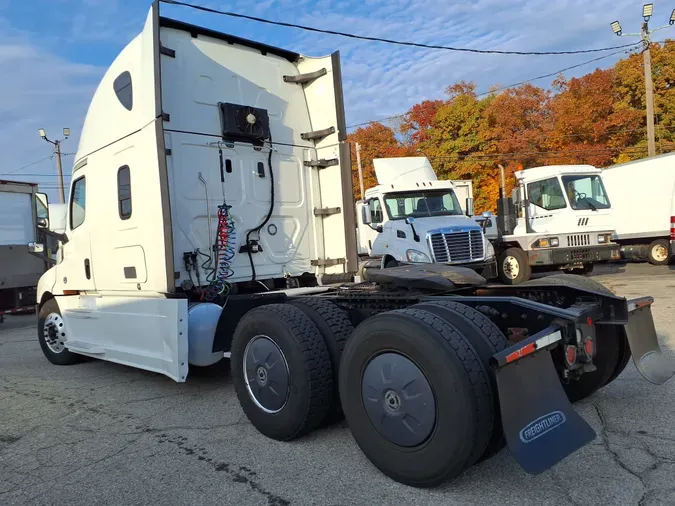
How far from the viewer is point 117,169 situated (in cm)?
559

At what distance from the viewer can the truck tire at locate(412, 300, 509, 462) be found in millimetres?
2793

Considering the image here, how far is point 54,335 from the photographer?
716cm

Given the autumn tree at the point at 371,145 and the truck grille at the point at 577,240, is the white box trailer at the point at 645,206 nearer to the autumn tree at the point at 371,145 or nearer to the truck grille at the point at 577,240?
the truck grille at the point at 577,240

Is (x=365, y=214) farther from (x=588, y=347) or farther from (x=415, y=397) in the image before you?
(x=415, y=397)

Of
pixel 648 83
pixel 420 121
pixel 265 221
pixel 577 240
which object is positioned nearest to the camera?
pixel 265 221

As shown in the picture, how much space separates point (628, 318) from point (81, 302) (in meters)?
5.83

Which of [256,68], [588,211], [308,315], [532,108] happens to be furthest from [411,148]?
[308,315]

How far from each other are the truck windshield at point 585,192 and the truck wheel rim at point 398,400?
38.6 ft

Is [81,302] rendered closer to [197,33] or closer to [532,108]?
[197,33]

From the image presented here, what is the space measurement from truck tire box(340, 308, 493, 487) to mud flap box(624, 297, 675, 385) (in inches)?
60.9

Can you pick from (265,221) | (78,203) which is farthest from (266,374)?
(78,203)

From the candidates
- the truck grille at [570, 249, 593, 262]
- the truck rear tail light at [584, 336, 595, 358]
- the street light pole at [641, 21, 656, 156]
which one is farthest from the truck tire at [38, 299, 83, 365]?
the street light pole at [641, 21, 656, 156]

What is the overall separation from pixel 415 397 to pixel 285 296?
77.4 inches

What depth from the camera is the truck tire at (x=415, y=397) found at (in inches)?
108
